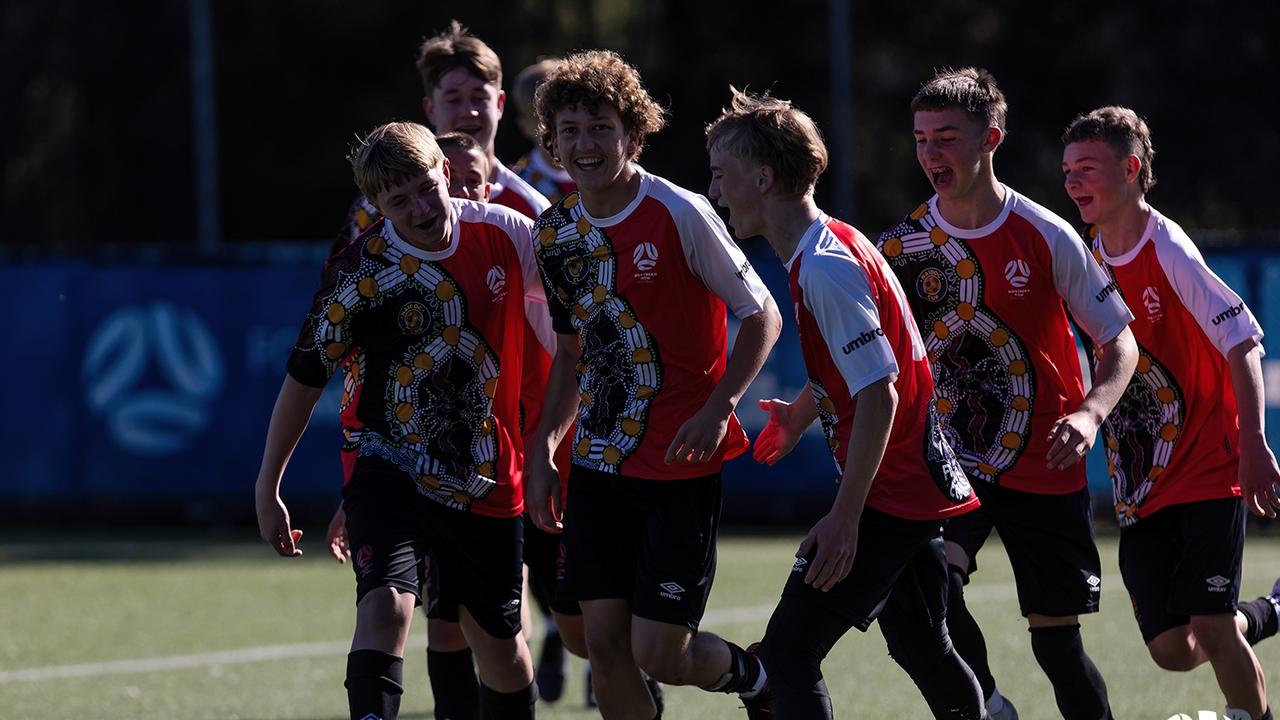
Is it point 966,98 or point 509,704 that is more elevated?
point 966,98

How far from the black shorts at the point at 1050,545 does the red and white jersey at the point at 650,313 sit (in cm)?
97

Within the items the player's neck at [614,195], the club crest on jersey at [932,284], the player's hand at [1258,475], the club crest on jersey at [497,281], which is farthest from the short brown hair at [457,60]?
the player's hand at [1258,475]

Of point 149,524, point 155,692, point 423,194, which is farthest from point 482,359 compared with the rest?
point 149,524

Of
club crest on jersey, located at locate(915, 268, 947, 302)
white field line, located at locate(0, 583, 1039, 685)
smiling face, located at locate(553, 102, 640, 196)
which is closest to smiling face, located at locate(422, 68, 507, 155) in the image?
smiling face, located at locate(553, 102, 640, 196)

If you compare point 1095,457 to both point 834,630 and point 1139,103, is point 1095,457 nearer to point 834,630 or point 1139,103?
point 834,630

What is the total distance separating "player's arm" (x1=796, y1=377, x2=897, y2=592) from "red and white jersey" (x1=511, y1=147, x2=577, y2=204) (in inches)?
120

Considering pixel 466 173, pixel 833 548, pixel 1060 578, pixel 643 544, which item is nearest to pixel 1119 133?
pixel 1060 578

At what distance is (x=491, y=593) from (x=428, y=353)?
0.80 m

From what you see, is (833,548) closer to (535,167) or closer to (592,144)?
(592,144)

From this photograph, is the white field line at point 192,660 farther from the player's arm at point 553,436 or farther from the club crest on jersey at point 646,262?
the club crest on jersey at point 646,262

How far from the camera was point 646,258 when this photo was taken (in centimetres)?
550

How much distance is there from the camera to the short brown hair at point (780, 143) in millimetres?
→ 5137

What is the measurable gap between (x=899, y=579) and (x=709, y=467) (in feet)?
2.19

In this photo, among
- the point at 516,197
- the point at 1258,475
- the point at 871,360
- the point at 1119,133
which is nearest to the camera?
the point at 871,360
